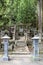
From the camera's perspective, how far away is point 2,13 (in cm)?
1334

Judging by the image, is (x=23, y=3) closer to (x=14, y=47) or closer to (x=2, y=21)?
(x=2, y=21)

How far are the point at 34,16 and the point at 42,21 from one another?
241cm

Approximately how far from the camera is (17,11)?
1300 cm

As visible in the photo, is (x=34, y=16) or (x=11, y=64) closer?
(x=11, y=64)

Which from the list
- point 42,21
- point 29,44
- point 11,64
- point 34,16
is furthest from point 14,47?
point 34,16

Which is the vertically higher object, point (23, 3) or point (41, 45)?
point (23, 3)

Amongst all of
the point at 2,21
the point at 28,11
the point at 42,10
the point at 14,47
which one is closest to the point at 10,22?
the point at 2,21

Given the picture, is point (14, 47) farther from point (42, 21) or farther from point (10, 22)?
point (10, 22)

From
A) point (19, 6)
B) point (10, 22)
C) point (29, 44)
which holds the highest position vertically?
point (19, 6)

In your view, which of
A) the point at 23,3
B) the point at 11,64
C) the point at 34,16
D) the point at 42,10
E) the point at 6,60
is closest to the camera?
the point at 11,64

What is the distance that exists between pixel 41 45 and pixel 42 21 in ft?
5.72

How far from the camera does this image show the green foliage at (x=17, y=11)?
494 inches

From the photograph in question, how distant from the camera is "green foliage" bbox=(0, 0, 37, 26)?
41.2ft

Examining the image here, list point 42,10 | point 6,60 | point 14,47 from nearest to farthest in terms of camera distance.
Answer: point 6,60 < point 14,47 < point 42,10
